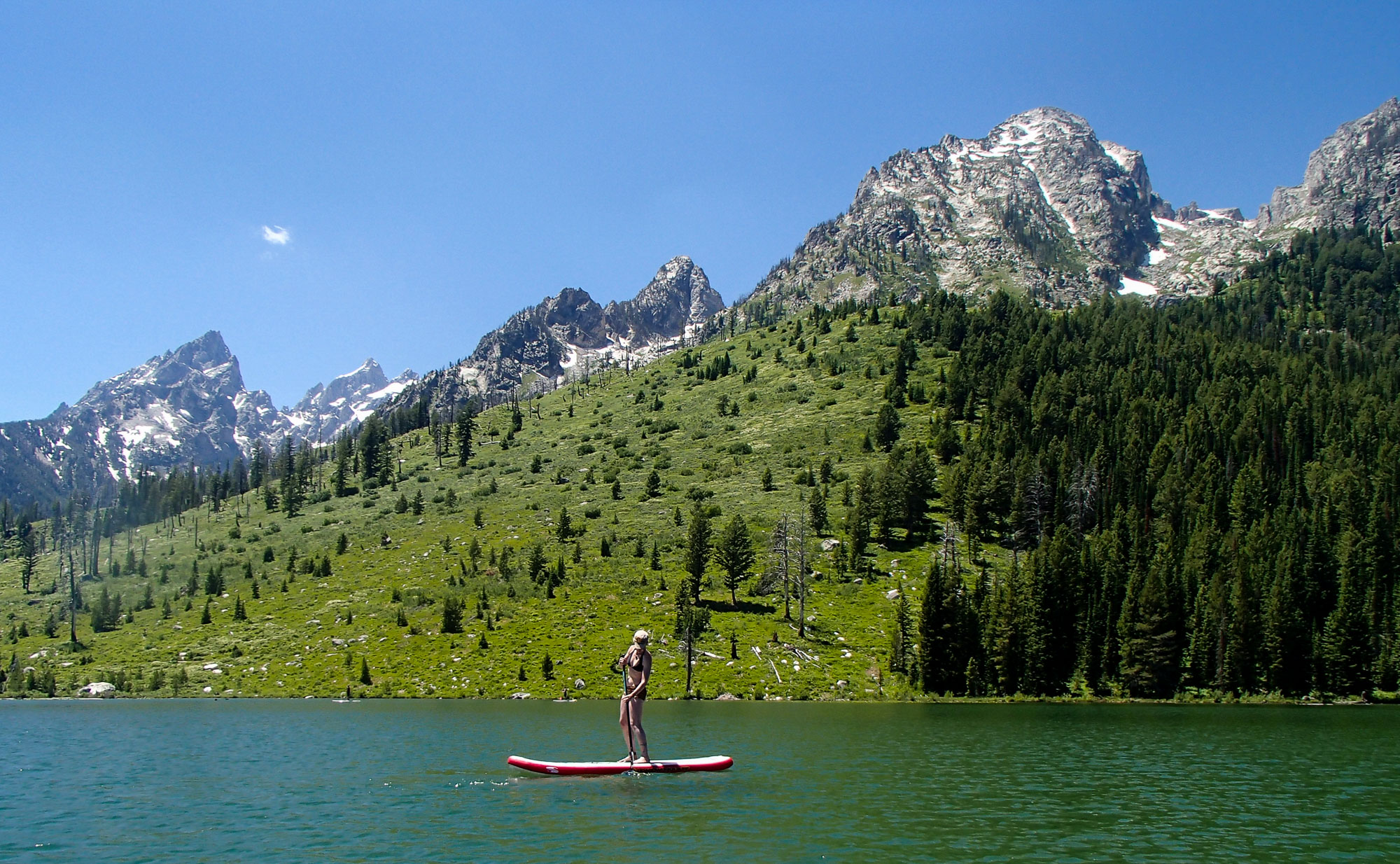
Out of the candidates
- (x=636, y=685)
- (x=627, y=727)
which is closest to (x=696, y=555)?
(x=627, y=727)

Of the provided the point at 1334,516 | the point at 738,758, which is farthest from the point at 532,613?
the point at 1334,516

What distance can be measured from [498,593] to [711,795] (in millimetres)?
100628

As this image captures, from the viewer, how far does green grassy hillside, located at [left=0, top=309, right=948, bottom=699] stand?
100 m

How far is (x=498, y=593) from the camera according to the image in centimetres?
12419

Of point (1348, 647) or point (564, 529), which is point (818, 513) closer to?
point (564, 529)

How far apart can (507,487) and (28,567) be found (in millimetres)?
87399

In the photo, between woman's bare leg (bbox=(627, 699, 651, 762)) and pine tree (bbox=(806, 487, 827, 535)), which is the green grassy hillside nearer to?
pine tree (bbox=(806, 487, 827, 535))

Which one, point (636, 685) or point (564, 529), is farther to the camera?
point (564, 529)

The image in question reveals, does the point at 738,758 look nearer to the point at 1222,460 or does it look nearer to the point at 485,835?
the point at 485,835

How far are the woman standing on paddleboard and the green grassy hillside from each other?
61.7 metres

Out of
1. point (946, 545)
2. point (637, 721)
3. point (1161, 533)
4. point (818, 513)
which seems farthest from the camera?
point (818, 513)

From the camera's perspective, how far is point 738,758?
39375mm

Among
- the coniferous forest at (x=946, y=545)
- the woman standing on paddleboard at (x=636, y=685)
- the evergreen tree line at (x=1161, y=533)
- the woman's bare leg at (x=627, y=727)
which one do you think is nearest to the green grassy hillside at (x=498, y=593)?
the coniferous forest at (x=946, y=545)

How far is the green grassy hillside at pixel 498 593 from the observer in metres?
100
